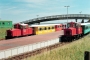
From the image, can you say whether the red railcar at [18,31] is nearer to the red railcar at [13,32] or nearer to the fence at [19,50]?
the red railcar at [13,32]

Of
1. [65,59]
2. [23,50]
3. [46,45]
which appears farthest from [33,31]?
[65,59]

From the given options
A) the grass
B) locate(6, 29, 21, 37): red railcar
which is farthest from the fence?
locate(6, 29, 21, 37): red railcar

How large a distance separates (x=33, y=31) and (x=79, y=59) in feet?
93.9

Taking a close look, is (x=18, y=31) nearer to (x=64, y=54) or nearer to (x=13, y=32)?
(x=13, y=32)

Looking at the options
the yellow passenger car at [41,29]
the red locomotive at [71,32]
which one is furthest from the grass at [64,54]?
the yellow passenger car at [41,29]

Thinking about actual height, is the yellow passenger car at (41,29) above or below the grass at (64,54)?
below

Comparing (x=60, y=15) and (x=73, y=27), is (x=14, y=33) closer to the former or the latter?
(x=73, y=27)

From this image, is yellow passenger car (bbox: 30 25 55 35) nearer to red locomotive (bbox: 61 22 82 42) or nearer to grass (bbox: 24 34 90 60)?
red locomotive (bbox: 61 22 82 42)

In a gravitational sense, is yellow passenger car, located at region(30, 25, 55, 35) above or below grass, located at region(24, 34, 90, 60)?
below

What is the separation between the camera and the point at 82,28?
3562 centimetres

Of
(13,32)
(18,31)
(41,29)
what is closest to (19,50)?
(13,32)

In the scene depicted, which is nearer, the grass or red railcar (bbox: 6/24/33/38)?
the grass

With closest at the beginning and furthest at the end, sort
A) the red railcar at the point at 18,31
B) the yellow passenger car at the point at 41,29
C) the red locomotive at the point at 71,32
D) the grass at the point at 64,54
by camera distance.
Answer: the grass at the point at 64,54 → the red locomotive at the point at 71,32 → the red railcar at the point at 18,31 → the yellow passenger car at the point at 41,29

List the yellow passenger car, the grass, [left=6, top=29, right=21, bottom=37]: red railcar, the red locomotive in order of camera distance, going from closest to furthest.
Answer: the grass → the red locomotive → [left=6, top=29, right=21, bottom=37]: red railcar → the yellow passenger car
